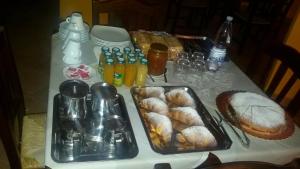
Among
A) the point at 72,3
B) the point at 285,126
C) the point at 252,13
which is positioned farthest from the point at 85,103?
the point at 252,13

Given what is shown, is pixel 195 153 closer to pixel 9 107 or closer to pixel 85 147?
pixel 85 147

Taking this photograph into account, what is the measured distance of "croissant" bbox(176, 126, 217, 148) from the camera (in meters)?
0.91

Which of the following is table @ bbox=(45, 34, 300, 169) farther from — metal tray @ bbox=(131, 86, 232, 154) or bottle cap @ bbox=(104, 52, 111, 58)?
bottle cap @ bbox=(104, 52, 111, 58)

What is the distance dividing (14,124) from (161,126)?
2.20 feet

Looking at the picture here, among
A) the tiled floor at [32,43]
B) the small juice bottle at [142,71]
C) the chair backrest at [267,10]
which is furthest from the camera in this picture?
the chair backrest at [267,10]

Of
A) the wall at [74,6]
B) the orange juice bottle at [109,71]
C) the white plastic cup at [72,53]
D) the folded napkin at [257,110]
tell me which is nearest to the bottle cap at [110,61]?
the orange juice bottle at [109,71]

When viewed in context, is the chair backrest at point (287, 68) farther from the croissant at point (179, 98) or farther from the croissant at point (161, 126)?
the croissant at point (161, 126)

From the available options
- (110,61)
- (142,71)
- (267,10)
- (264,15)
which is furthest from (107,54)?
(267,10)

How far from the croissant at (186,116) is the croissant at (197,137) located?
0.05 meters

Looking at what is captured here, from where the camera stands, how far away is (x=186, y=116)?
1.00 meters

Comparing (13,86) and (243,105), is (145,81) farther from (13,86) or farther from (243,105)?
(13,86)

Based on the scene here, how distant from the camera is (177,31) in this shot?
11.8ft

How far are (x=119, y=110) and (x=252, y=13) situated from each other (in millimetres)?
2553

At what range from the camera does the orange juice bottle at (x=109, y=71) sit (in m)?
1.09
